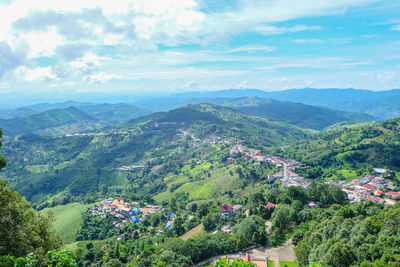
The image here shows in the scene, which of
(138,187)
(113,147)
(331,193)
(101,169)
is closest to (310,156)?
(331,193)

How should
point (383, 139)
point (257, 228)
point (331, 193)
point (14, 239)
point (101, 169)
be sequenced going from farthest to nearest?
point (101, 169), point (383, 139), point (331, 193), point (257, 228), point (14, 239)

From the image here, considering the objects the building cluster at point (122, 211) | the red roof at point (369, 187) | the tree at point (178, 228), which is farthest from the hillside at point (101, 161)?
the red roof at point (369, 187)

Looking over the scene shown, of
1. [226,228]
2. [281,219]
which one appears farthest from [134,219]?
[281,219]

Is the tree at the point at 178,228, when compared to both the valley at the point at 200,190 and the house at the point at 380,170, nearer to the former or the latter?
the valley at the point at 200,190

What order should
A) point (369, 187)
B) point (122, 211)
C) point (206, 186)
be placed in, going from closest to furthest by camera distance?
1. point (369, 187)
2. point (122, 211)
3. point (206, 186)

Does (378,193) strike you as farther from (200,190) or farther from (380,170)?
(200,190)

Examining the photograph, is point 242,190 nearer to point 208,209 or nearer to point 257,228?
point 208,209

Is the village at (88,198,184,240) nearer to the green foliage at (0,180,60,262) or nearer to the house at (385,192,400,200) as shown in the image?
the green foliage at (0,180,60,262)
